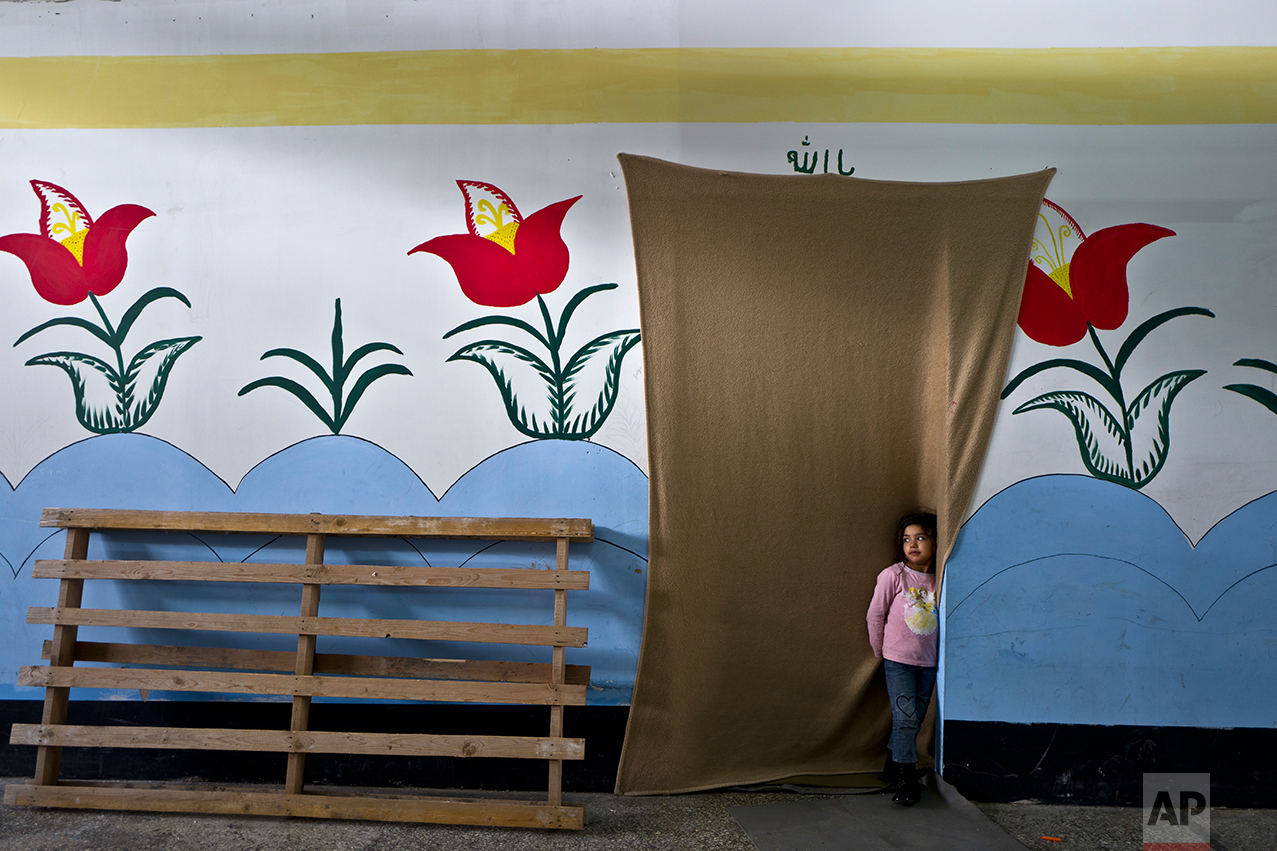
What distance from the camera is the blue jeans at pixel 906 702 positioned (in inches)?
95.7

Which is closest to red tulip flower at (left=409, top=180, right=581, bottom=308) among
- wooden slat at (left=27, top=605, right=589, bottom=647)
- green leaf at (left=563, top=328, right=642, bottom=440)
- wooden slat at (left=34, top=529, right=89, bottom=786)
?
green leaf at (left=563, top=328, right=642, bottom=440)

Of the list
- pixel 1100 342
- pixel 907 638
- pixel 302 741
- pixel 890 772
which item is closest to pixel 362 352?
pixel 302 741

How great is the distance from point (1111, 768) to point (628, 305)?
97.6 inches

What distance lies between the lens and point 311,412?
2.64 metres

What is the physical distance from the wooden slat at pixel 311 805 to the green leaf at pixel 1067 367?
86.3 inches

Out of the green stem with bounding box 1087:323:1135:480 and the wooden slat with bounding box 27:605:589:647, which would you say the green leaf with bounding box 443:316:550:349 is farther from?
the green stem with bounding box 1087:323:1135:480

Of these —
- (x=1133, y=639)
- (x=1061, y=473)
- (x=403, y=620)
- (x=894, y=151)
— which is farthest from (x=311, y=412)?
(x=1133, y=639)

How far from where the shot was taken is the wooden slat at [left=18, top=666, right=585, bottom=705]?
2.35 meters

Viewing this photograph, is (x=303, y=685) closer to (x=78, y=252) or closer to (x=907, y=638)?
(x=78, y=252)

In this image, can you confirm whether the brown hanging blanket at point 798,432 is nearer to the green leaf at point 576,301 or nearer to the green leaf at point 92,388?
the green leaf at point 576,301

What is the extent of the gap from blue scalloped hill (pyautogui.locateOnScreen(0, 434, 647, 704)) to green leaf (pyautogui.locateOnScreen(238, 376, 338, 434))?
115mm

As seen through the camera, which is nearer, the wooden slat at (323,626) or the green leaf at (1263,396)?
the wooden slat at (323,626)

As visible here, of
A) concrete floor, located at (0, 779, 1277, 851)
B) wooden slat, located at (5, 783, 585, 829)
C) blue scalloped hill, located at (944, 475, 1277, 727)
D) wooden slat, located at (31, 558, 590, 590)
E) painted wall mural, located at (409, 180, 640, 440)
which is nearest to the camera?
concrete floor, located at (0, 779, 1277, 851)

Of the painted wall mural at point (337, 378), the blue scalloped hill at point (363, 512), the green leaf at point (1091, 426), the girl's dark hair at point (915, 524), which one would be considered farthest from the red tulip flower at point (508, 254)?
the green leaf at point (1091, 426)
